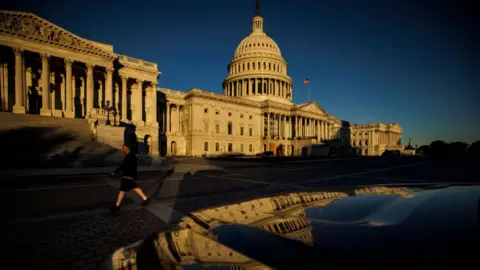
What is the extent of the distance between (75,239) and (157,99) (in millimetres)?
47935

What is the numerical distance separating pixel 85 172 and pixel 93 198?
8.72 metres

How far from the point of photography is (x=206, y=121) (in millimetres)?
51156

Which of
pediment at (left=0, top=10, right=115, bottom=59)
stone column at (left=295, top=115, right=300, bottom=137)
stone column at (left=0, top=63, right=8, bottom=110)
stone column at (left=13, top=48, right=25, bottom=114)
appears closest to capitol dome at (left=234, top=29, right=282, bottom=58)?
stone column at (left=295, top=115, right=300, bottom=137)

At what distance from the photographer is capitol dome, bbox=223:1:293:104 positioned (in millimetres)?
70000

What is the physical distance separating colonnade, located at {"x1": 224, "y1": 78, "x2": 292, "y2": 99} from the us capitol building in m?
0.35

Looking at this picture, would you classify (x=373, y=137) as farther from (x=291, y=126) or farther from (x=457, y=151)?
(x=291, y=126)

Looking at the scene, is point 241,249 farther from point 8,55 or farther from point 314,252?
point 8,55

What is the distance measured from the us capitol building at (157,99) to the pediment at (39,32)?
0.09 metres

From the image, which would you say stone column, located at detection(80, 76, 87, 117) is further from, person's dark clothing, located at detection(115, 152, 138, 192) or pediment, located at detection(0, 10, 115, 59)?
person's dark clothing, located at detection(115, 152, 138, 192)

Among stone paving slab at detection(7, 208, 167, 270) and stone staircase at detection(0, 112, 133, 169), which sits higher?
stone staircase at detection(0, 112, 133, 169)

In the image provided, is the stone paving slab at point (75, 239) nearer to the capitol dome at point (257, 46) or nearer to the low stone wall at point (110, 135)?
the low stone wall at point (110, 135)

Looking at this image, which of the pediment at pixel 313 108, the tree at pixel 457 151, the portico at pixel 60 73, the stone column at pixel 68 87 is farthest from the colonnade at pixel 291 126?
the stone column at pixel 68 87

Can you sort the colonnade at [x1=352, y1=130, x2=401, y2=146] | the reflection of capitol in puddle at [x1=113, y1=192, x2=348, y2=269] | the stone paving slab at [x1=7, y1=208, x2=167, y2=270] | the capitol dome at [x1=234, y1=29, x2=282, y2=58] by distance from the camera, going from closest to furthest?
the reflection of capitol in puddle at [x1=113, y1=192, x2=348, y2=269] < the stone paving slab at [x1=7, y1=208, x2=167, y2=270] < the capitol dome at [x1=234, y1=29, x2=282, y2=58] < the colonnade at [x1=352, y1=130, x2=401, y2=146]

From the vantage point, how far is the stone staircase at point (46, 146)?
53.9 ft
